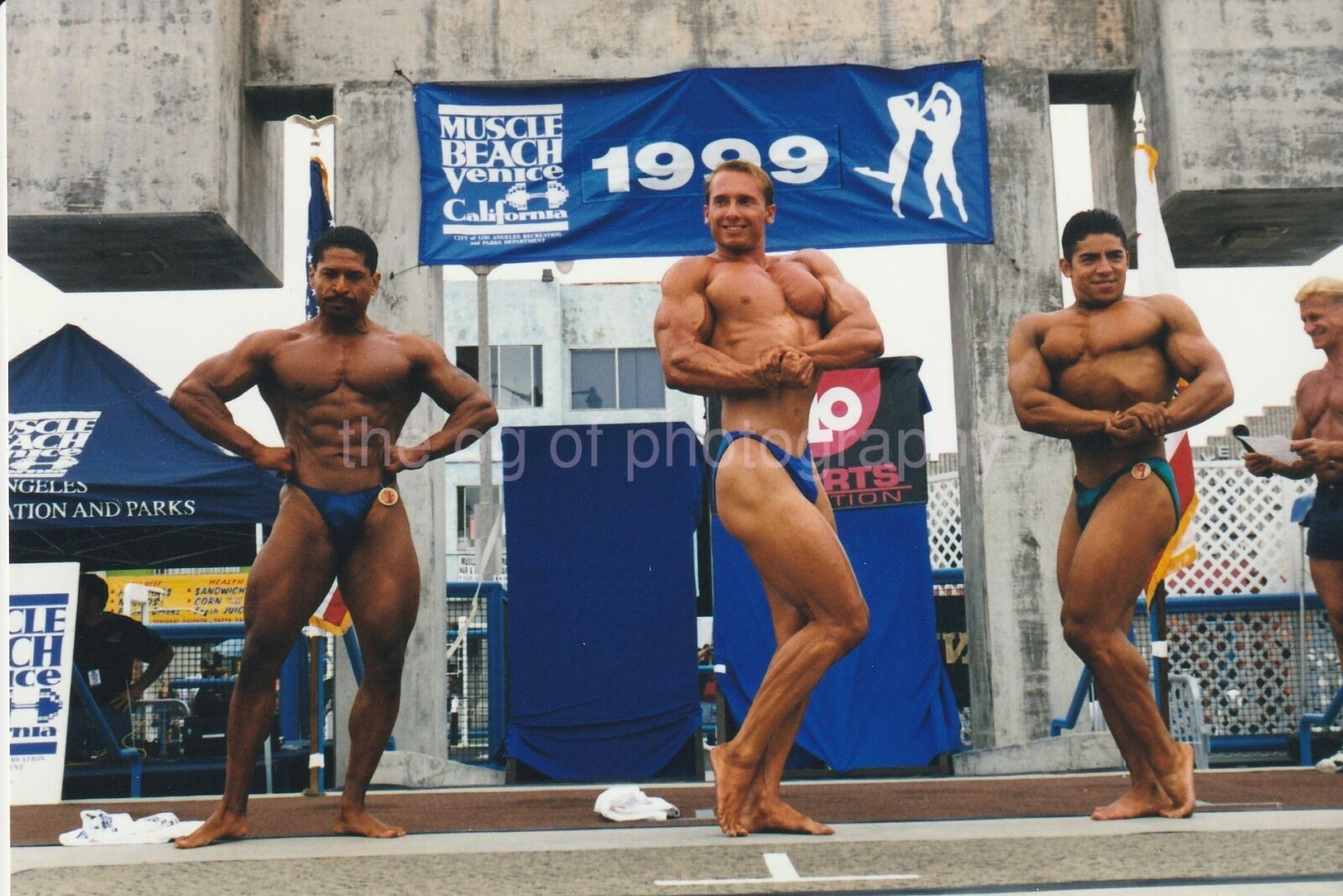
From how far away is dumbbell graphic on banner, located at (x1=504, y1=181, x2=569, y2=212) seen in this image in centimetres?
820

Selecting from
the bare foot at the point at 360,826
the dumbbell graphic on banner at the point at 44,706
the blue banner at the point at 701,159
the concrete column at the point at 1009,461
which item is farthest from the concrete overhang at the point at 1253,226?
the dumbbell graphic on banner at the point at 44,706

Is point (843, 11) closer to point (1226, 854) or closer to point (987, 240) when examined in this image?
point (987, 240)

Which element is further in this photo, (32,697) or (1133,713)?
(32,697)

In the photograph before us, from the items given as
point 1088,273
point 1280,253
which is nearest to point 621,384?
point 1280,253

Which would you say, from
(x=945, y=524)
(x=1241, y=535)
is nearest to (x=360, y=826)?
(x=1241, y=535)

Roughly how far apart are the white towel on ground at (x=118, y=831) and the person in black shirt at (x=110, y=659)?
158 inches

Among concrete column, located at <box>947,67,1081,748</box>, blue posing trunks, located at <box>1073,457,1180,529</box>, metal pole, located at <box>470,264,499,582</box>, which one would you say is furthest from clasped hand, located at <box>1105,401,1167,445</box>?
A: metal pole, located at <box>470,264,499,582</box>

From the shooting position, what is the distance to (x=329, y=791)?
7219 millimetres

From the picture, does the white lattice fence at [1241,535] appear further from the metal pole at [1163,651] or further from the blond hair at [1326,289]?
the metal pole at [1163,651]

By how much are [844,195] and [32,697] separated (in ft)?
16.8

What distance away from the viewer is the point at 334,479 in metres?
4.48

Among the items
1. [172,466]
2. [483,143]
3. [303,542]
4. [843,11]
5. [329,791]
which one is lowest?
[329,791]

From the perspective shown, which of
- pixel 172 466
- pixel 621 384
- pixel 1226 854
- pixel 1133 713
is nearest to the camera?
pixel 1226 854

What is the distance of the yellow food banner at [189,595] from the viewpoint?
15930mm
